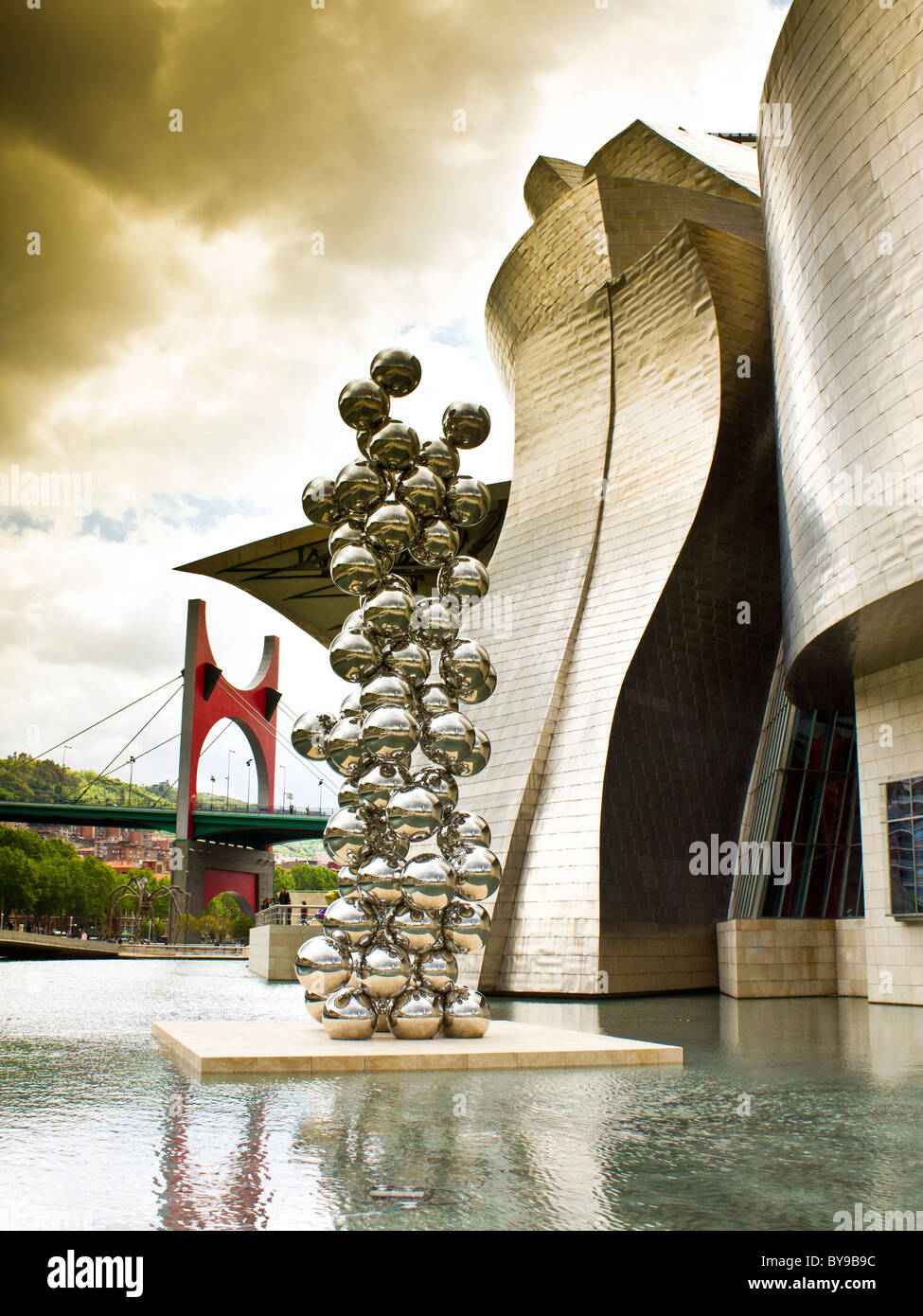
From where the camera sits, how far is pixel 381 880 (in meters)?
7.88

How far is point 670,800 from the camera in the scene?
18.0 metres

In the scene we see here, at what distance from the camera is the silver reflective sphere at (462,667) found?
353 inches

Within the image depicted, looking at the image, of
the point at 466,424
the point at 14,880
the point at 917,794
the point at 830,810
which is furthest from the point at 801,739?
the point at 14,880

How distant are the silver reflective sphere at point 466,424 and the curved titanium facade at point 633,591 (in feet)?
28.7

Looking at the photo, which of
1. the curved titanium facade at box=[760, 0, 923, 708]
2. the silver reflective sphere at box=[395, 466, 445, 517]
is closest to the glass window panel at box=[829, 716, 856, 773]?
the curved titanium facade at box=[760, 0, 923, 708]

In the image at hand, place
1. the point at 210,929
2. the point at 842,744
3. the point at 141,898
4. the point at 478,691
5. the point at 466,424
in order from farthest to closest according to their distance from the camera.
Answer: the point at 210,929 → the point at 141,898 → the point at 842,744 → the point at 466,424 → the point at 478,691

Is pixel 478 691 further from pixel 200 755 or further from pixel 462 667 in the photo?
pixel 200 755

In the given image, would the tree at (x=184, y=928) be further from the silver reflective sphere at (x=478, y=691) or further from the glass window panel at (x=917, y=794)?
the silver reflective sphere at (x=478, y=691)

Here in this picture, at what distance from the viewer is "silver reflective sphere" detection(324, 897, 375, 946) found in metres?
7.88

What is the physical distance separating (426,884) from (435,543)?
2899 millimetres

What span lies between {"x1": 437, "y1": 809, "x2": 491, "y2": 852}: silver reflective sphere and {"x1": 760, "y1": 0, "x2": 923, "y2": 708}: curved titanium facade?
Result: 21.2 feet

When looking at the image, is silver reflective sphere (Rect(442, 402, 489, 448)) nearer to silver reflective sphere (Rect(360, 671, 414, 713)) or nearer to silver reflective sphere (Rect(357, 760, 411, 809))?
silver reflective sphere (Rect(360, 671, 414, 713))

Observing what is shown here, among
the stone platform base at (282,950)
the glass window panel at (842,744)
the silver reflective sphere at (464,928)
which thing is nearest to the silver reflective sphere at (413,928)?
the silver reflective sphere at (464,928)
